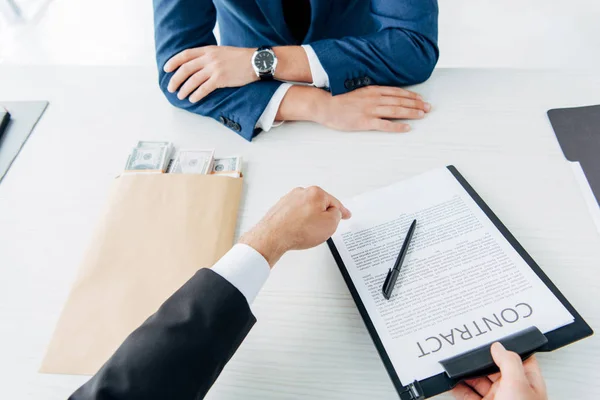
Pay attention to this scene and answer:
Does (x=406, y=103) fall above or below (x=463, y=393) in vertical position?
above

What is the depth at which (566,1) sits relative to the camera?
2.29m

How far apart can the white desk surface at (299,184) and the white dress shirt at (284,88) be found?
0.09 feet

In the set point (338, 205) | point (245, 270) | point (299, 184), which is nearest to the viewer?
point (245, 270)

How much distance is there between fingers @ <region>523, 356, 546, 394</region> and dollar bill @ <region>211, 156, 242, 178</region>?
571 mm

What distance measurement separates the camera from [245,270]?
2.06 feet

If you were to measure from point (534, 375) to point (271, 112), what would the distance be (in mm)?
676

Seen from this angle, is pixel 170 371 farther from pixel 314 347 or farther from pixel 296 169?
pixel 296 169

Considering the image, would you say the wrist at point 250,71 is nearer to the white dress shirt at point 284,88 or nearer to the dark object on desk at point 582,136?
the white dress shirt at point 284,88

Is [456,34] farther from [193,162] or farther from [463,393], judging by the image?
[463,393]

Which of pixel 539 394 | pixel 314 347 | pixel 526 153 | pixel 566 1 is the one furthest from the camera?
pixel 566 1

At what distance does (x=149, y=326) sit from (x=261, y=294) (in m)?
0.18

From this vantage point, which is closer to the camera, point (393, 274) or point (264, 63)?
point (393, 274)

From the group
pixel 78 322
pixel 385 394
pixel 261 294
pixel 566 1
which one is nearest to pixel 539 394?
pixel 385 394

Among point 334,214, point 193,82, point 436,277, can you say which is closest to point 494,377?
point 436,277
